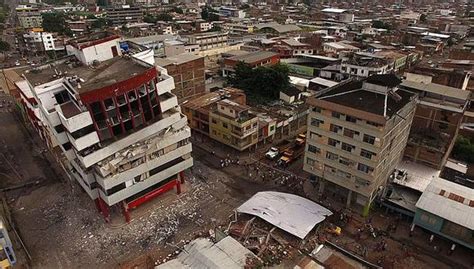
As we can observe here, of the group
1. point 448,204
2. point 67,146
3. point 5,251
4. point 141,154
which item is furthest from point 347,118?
point 5,251

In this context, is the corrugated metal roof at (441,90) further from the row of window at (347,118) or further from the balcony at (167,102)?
the balcony at (167,102)

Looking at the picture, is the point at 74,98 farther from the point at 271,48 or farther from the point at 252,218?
the point at 271,48

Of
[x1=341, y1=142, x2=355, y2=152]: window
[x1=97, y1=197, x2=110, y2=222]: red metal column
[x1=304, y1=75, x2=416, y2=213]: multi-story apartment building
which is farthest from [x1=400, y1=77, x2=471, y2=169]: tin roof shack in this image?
[x1=97, y1=197, x2=110, y2=222]: red metal column

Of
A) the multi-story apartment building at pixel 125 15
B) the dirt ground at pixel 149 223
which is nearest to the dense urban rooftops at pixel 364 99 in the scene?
the dirt ground at pixel 149 223

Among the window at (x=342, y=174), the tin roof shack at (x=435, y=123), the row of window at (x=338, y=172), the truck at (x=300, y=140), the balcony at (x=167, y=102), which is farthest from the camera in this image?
the truck at (x=300, y=140)

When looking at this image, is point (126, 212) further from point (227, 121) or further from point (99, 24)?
point (99, 24)

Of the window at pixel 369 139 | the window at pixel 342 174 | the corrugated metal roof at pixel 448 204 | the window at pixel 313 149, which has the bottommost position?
the corrugated metal roof at pixel 448 204
